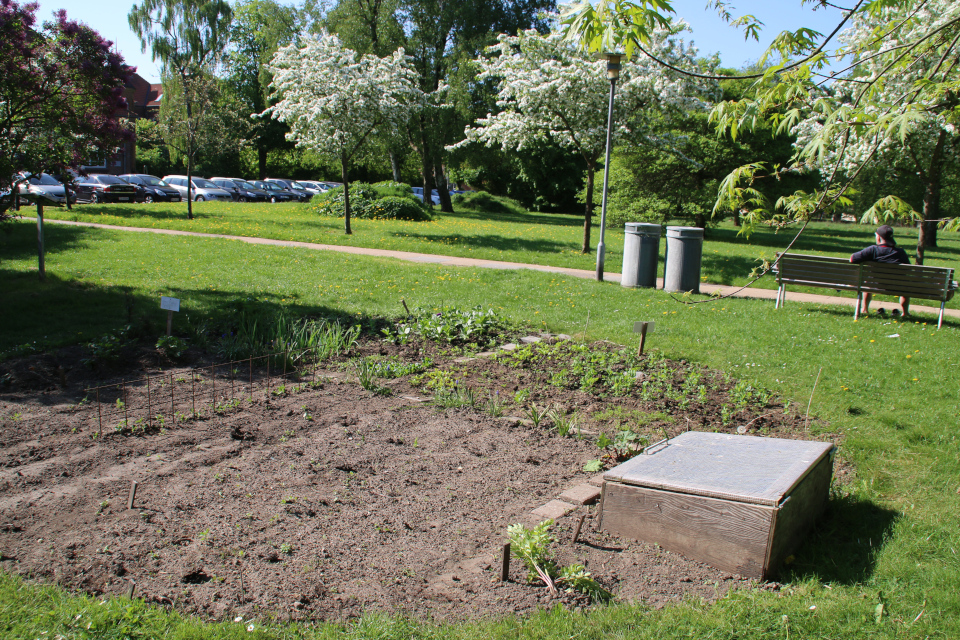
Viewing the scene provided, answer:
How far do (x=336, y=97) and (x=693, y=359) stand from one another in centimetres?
1355

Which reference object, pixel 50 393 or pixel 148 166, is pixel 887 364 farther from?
pixel 148 166

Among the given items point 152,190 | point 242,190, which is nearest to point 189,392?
point 152,190

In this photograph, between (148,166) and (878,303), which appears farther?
(148,166)

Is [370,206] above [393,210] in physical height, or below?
above

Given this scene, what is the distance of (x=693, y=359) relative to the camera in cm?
687

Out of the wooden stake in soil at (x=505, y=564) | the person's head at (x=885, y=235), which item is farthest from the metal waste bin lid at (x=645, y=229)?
the wooden stake in soil at (x=505, y=564)

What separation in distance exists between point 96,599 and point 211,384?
3.15 m

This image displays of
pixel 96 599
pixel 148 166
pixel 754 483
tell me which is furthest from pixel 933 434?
pixel 148 166

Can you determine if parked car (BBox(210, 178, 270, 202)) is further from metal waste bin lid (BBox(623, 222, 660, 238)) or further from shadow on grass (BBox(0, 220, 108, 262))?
metal waste bin lid (BBox(623, 222, 660, 238))

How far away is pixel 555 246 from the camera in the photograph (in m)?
19.1

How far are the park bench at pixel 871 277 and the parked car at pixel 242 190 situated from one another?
30681 mm

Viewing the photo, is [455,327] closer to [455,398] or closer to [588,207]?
[455,398]

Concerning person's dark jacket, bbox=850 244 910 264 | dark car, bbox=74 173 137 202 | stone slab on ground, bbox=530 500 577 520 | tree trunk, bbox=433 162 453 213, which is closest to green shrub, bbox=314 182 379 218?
tree trunk, bbox=433 162 453 213

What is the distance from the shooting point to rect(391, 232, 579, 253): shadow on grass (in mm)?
18119
